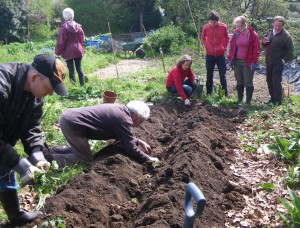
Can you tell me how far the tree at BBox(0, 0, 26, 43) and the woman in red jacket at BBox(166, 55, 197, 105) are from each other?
16.2 m

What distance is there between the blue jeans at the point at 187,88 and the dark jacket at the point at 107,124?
3837mm

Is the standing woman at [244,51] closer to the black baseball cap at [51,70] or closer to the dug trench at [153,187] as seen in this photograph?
the dug trench at [153,187]

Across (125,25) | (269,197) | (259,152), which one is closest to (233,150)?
(259,152)

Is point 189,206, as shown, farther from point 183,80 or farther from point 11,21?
point 11,21

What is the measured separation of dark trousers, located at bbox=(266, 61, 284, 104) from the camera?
8.65 m

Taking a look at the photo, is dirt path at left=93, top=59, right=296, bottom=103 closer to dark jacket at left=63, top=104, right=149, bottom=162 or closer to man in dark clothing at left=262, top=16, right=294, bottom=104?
man in dark clothing at left=262, top=16, right=294, bottom=104

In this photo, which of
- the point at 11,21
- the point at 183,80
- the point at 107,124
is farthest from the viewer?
the point at 11,21

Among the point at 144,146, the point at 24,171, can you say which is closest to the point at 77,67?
the point at 144,146

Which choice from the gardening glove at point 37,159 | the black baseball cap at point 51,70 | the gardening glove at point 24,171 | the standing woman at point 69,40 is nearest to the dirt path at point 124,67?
the standing woman at point 69,40

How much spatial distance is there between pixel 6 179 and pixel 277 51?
660cm

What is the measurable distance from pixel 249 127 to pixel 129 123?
10.2 feet

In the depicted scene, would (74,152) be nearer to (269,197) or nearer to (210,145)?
(210,145)

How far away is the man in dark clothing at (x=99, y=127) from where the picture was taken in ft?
16.9

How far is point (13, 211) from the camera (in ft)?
12.4
